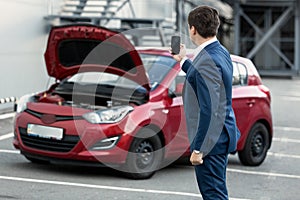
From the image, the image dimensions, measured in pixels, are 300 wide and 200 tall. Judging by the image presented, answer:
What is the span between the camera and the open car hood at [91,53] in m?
9.04

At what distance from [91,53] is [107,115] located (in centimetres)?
107

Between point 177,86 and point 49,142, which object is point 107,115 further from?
point 177,86

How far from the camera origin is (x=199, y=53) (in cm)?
538

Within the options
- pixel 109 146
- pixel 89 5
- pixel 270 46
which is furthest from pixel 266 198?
pixel 270 46

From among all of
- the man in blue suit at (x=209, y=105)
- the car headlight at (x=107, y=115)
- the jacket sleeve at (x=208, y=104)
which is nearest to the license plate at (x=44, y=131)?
the car headlight at (x=107, y=115)

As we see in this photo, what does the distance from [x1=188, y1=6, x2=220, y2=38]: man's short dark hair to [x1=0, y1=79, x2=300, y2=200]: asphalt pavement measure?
10.6ft

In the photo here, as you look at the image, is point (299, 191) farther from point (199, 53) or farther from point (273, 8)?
point (273, 8)

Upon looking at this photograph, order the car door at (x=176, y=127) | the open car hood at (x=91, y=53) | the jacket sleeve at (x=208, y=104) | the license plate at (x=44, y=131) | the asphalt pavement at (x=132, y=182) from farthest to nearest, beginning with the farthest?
the car door at (x=176, y=127), the open car hood at (x=91, y=53), the license plate at (x=44, y=131), the asphalt pavement at (x=132, y=182), the jacket sleeve at (x=208, y=104)

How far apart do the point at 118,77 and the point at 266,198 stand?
2.50m

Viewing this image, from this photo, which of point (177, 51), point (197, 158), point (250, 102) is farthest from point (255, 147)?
point (197, 158)

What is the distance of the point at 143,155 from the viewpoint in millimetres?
9008

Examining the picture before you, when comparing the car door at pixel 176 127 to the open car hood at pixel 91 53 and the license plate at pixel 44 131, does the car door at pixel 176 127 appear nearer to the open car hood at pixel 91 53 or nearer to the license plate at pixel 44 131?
the open car hood at pixel 91 53

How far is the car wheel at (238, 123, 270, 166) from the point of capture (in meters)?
10.4

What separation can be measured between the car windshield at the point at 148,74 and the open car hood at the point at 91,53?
92mm
